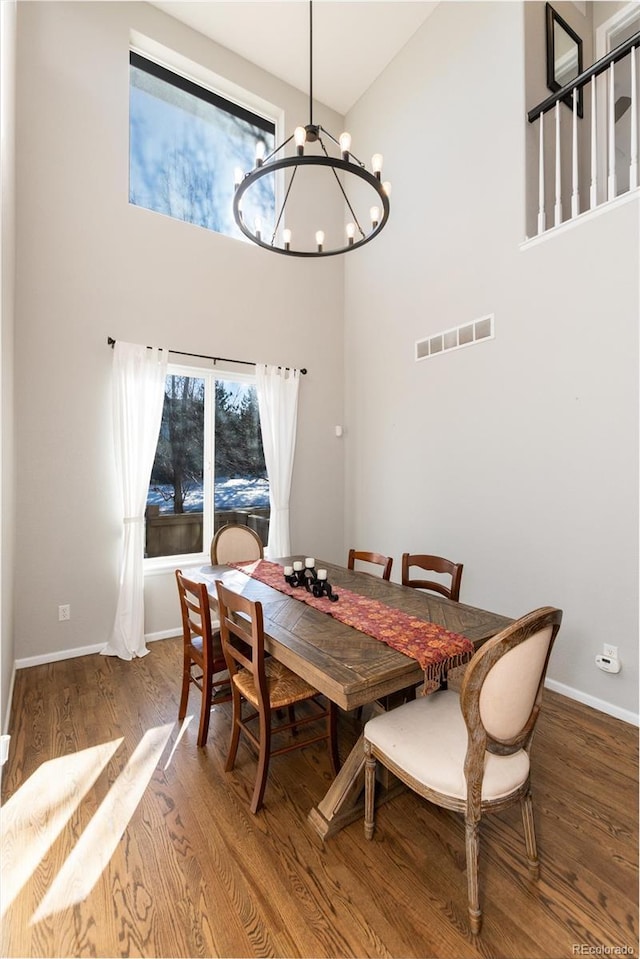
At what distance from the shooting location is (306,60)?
438cm

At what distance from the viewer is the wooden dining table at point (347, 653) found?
60.8 inches

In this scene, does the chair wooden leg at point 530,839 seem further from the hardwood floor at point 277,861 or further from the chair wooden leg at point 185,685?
Result: the chair wooden leg at point 185,685

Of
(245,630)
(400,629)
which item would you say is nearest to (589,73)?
(400,629)

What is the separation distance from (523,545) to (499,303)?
178 centimetres

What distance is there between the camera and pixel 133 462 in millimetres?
3525

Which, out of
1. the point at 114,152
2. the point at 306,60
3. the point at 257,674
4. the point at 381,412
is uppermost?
the point at 306,60

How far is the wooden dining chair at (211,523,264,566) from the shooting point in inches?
128

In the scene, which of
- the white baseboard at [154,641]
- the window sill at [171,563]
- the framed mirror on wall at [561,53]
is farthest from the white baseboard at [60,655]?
the framed mirror on wall at [561,53]

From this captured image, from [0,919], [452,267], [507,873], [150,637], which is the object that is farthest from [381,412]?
[0,919]

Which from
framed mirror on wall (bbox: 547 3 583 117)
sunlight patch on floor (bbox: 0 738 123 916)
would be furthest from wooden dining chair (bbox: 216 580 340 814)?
framed mirror on wall (bbox: 547 3 583 117)

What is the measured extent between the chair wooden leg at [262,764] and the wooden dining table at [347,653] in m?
0.23

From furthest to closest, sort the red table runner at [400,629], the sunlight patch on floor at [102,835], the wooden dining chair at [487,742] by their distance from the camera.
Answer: the red table runner at [400,629] < the sunlight patch on floor at [102,835] < the wooden dining chair at [487,742]

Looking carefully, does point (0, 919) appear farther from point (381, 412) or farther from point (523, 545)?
point (381, 412)

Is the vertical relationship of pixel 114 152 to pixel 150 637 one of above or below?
above
